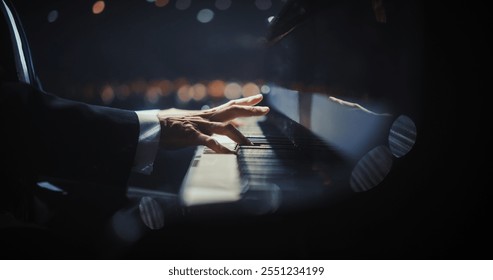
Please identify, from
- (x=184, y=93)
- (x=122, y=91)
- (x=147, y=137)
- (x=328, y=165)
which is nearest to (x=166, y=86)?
(x=184, y=93)

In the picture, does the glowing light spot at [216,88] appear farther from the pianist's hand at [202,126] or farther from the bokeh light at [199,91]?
the pianist's hand at [202,126]

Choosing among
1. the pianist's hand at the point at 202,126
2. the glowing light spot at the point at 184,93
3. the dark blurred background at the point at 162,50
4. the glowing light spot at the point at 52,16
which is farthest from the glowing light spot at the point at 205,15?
the glowing light spot at the point at 52,16

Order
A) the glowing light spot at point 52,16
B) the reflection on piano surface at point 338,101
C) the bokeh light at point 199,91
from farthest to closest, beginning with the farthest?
1. the glowing light spot at point 52,16
2. the bokeh light at point 199,91
3. the reflection on piano surface at point 338,101

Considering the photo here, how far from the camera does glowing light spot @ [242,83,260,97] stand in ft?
4.63

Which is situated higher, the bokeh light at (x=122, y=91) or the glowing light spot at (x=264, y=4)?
the glowing light spot at (x=264, y=4)

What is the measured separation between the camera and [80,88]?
1.59 m

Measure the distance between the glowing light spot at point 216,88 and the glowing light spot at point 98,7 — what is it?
0.48 meters

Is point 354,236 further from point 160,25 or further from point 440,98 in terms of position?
point 160,25

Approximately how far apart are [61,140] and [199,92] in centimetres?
60

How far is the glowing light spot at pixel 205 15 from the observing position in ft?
4.62

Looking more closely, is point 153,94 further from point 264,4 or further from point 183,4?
point 264,4

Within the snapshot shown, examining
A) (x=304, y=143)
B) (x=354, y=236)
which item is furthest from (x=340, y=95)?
(x=354, y=236)

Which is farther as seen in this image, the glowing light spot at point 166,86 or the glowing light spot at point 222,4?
the glowing light spot at point 166,86

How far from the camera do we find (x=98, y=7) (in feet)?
4.70
